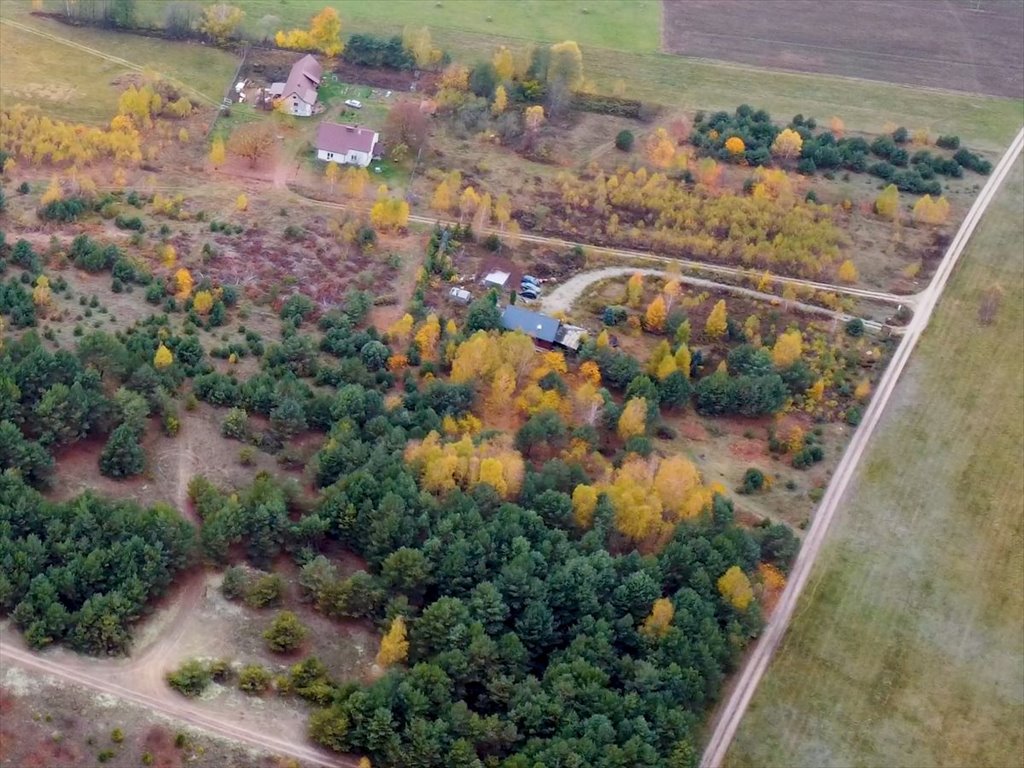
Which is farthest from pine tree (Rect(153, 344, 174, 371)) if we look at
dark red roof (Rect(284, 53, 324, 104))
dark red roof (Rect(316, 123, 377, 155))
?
dark red roof (Rect(284, 53, 324, 104))

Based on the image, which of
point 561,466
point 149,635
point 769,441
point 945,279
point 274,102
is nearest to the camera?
point 149,635

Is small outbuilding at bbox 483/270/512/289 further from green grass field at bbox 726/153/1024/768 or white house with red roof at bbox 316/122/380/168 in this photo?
green grass field at bbox 726/153/1024/768

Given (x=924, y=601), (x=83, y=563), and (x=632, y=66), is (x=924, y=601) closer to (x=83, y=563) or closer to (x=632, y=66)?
(x=83, y=563)

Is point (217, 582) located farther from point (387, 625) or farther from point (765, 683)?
point (765, 683)

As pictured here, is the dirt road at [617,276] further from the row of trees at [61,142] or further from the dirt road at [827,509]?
the row of trees at [61,142]

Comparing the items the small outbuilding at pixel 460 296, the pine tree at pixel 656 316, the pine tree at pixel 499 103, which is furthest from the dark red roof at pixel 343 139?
the pine tree at pixel 656 316

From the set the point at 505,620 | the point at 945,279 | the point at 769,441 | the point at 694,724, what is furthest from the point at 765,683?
the point at 945,279
